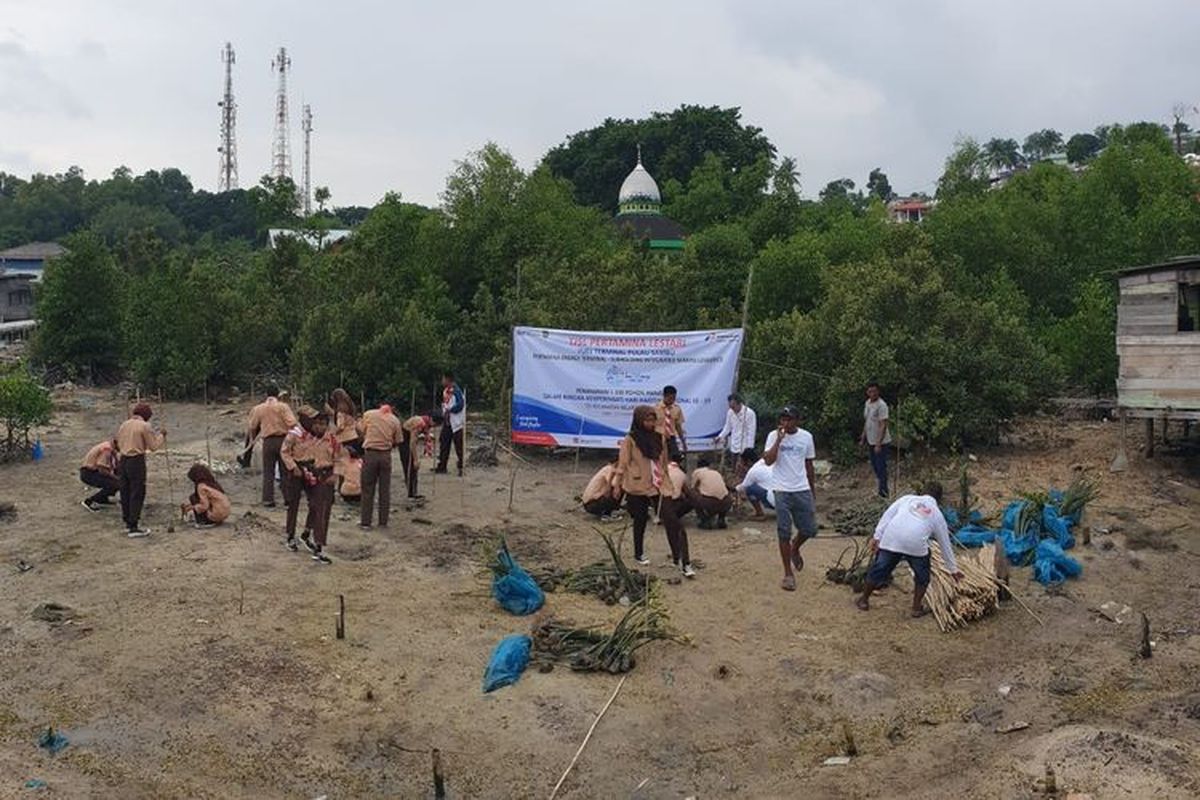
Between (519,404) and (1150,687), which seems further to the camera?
(519,404)

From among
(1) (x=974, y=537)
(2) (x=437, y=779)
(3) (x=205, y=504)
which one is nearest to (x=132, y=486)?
(3) (x=205, y=504)

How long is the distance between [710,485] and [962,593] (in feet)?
11.9

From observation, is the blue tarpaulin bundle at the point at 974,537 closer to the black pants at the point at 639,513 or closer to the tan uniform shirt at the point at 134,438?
the black pants at the point at 639,513

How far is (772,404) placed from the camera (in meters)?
15.0

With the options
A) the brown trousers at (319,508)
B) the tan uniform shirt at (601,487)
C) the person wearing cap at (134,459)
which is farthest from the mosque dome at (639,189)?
the brown trousers at (319,508)

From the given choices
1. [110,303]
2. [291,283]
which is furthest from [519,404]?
[110,303]

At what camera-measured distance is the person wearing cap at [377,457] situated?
1112 centimetres

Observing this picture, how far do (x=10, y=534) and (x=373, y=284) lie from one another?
1195cm

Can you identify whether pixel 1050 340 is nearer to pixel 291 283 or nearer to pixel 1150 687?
pixel 1150 687

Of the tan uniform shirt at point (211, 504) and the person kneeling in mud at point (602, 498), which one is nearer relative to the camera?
the tan uniform shirt at point (211, 504)

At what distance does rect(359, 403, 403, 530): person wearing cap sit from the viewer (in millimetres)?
11117

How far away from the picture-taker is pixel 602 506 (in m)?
12.3

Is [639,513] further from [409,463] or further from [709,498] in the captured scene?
[409,463]

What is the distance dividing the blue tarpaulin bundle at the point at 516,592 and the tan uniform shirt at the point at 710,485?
3.15 meters
